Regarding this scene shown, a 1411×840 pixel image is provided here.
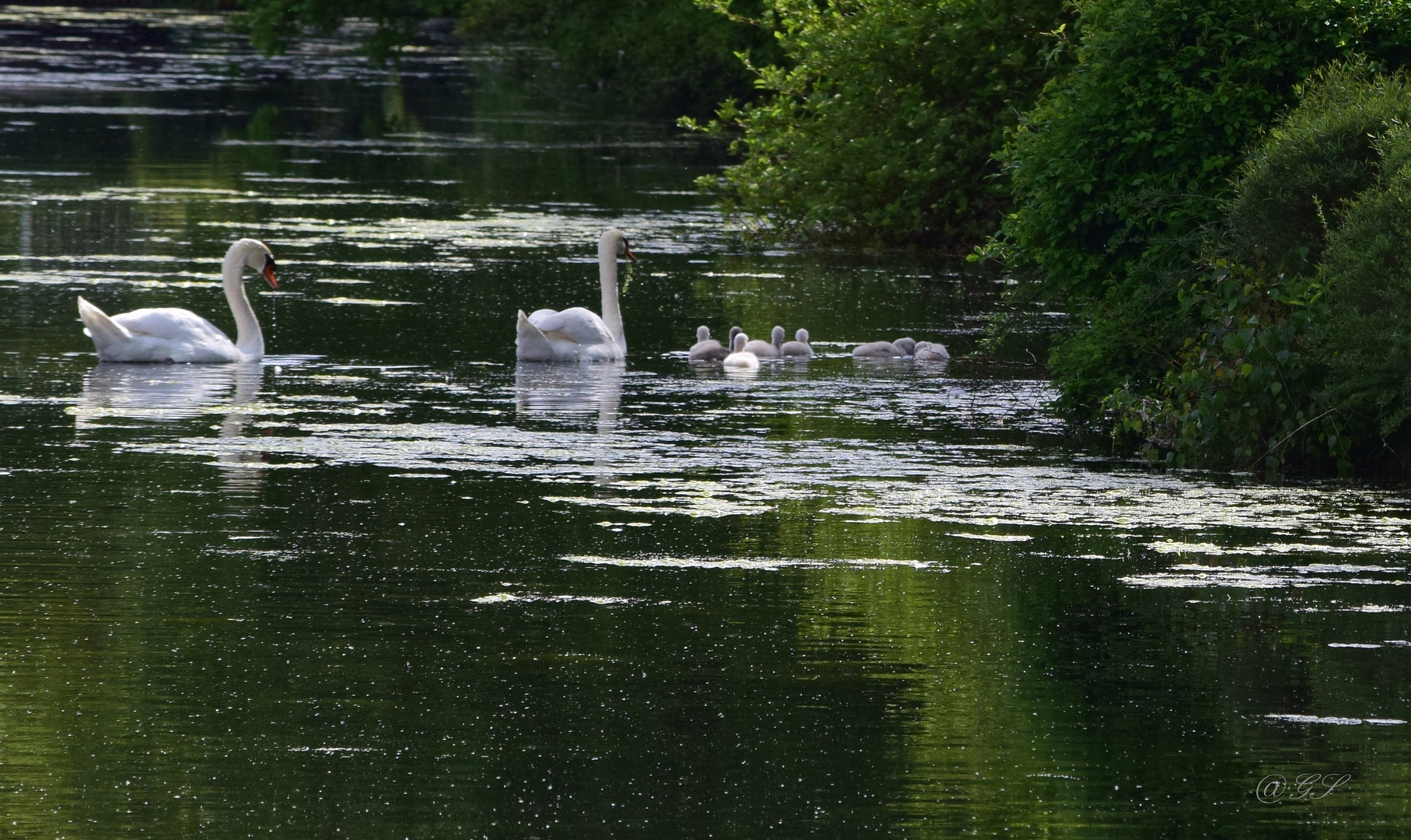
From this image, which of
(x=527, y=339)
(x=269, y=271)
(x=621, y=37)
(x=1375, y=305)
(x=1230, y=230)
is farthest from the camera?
(x=621, y=37)

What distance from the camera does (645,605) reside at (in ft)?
33.4

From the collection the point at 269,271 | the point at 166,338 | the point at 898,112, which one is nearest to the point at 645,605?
the point at 166,338

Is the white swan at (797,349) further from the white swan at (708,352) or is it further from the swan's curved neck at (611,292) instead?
the swan's curved neck at (611,292)

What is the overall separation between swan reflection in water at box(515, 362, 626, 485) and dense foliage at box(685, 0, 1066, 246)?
883 centimetres

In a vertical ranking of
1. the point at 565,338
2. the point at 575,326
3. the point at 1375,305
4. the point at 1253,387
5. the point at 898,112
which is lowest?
the point at 565,338

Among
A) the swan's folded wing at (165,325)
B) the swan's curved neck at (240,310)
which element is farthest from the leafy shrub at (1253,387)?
the swan's folded wing at (165,325)

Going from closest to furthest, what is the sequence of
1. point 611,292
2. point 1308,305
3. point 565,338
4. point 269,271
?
point 1308,305, point 565,338, point 611,292, point 269,271

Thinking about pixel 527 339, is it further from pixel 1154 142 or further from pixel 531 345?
pixel 1154 142

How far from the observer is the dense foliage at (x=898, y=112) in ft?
87.0

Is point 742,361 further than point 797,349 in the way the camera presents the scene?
No

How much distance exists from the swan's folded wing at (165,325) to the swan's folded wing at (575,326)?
2626 millimetres

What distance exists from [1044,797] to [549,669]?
2197mm

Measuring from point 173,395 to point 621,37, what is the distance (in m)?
39.9

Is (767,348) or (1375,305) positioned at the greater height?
(1375,305)
